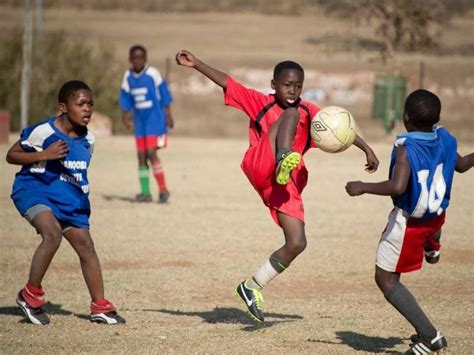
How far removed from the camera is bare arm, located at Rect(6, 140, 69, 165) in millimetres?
6934

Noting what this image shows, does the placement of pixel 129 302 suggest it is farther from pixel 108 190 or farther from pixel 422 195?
pixel 108 190

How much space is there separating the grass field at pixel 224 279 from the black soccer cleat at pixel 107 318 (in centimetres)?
7

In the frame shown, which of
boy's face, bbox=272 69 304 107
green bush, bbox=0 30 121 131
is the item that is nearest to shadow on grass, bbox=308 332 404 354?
boy's face, bbox=272 69 304 107

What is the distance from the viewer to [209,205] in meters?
14.1

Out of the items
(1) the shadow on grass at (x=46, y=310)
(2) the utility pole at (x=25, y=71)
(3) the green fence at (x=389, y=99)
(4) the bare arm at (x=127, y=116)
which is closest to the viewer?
(1) the shadow on grass at (x=46, y=310)

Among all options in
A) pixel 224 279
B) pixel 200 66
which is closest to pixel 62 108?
pixel 200 66

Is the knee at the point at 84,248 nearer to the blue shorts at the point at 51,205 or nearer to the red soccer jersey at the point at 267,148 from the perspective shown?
the blue shorts at the point at 51,205

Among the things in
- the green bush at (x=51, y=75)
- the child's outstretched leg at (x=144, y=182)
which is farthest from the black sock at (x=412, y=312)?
the green bush at (x=51, y=75)

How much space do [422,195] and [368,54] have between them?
35005 mm

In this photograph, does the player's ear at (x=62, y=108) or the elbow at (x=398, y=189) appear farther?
the player's ear at (x=62, y=108)

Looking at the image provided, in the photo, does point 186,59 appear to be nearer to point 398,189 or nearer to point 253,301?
point 253,301

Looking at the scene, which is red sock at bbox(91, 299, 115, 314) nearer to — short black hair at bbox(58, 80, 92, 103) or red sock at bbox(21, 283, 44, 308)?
red sock at bbox(21, 283, 44, 308)

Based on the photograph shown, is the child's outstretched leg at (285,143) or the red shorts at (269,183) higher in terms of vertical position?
the child's outstretched leg at (285,143)

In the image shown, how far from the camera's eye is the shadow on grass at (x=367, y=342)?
6566 mm
